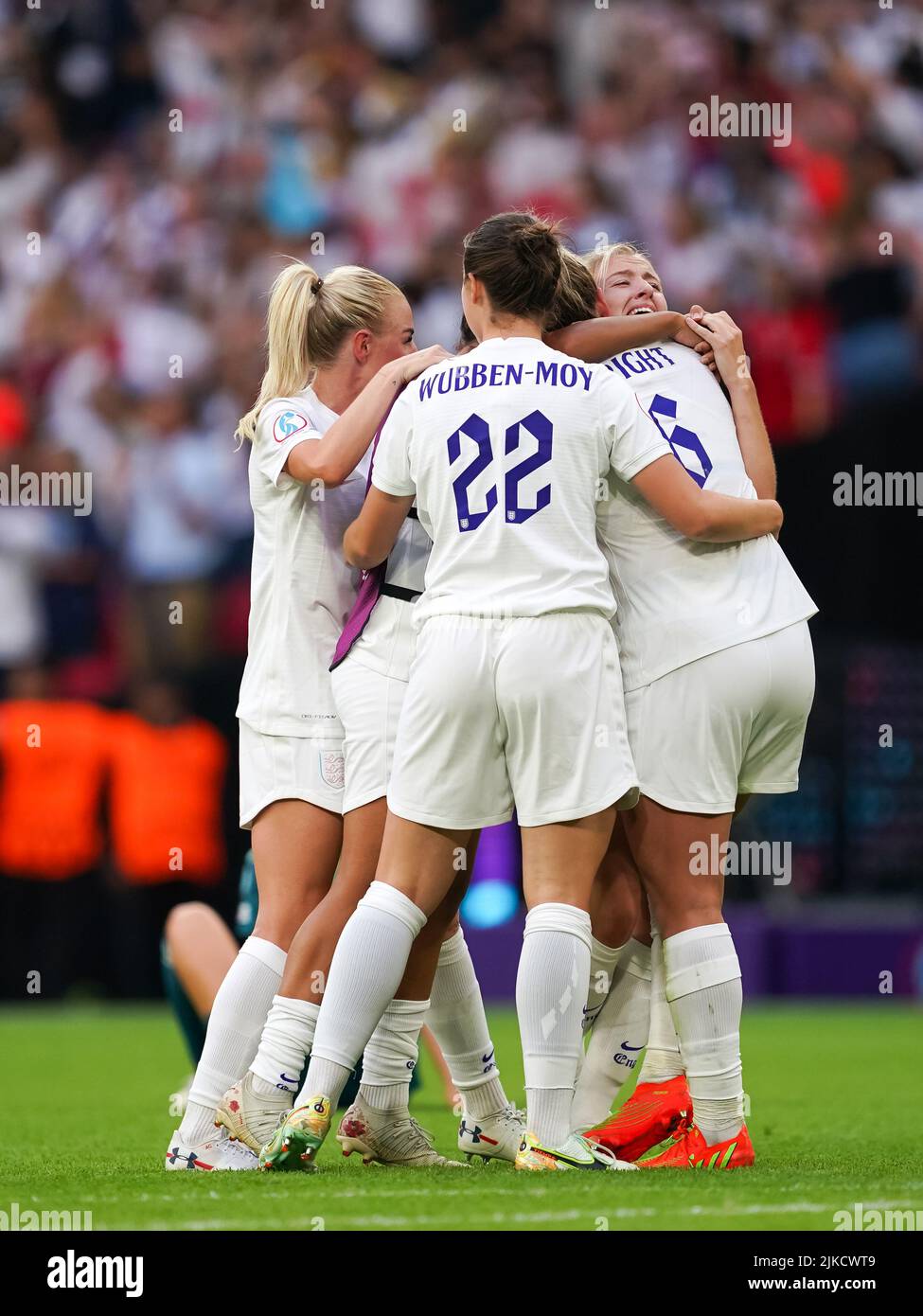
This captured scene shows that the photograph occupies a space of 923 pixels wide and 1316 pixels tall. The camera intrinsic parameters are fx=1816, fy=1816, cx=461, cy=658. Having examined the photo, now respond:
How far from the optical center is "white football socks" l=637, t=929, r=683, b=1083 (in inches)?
167

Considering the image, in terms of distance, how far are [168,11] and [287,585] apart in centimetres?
955

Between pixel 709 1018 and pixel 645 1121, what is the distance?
18.1 inches

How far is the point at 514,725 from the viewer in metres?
3.59

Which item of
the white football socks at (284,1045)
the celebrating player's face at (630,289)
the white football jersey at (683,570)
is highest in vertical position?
the celebrating player's face at (630,289)

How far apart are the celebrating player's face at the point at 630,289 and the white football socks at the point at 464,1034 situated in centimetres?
151

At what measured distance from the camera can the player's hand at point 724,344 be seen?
4066 mm

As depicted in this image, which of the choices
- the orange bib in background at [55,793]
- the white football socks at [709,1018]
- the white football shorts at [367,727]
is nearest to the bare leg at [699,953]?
the white football socks at [709,1018]

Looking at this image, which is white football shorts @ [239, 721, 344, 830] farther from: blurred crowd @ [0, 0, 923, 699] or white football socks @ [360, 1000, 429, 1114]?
blurred crowd @ [0, 0, 923, 699]

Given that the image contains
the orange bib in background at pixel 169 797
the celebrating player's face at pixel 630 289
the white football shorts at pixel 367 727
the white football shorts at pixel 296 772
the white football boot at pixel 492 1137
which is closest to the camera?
the white football shorts at pixel 367 727

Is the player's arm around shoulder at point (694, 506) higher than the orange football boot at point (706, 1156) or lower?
higher

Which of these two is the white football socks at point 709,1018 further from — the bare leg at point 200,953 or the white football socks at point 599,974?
the bare leg at point 200,953

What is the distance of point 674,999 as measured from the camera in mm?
3803

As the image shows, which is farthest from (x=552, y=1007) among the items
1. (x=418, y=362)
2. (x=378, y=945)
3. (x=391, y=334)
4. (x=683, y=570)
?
(x=391, y=334)
